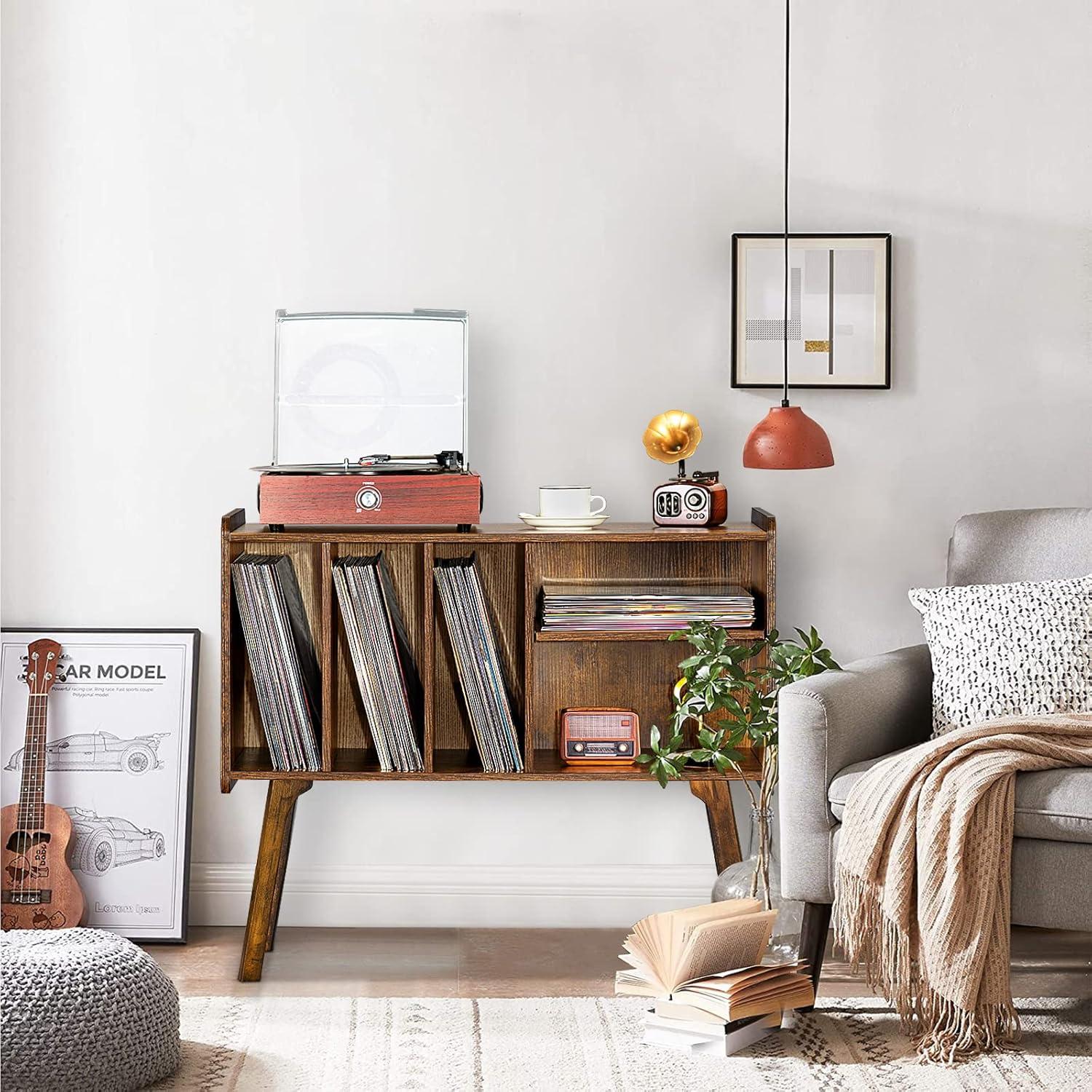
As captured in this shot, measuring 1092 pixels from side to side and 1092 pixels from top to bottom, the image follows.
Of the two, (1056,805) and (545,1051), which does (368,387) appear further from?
(1056,805)

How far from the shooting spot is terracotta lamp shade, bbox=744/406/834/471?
8.36ft

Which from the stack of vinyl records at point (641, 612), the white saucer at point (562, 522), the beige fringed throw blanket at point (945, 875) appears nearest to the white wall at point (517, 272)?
the white saucer at point (562, 522)

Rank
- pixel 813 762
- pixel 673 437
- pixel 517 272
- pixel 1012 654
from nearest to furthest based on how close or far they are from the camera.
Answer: pixel 813 762, pixel 1012 654, pixel 673 437, pixel 517 272

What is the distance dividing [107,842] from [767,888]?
143 centimetres

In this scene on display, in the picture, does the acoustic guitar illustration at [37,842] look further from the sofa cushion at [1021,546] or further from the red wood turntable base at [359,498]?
the sofa cushion at [1021,546]

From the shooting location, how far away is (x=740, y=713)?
2529 mm

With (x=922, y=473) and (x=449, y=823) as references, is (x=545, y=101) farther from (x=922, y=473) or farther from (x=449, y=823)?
(x=449, y=823)

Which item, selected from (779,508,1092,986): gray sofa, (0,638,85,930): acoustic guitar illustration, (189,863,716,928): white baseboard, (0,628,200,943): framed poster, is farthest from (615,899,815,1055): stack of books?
(0,638,85,930): acoustic guitar illustration

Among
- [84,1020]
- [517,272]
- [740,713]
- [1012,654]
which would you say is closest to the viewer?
[84,1020]

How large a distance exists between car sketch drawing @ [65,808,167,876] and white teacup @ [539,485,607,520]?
1.11m

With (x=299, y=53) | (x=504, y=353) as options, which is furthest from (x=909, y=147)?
(x=299, y=53)

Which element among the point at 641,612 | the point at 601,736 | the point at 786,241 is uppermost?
the point at 786,241

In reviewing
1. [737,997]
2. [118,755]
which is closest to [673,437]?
[737,997]

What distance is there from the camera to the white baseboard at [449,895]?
115 inches
